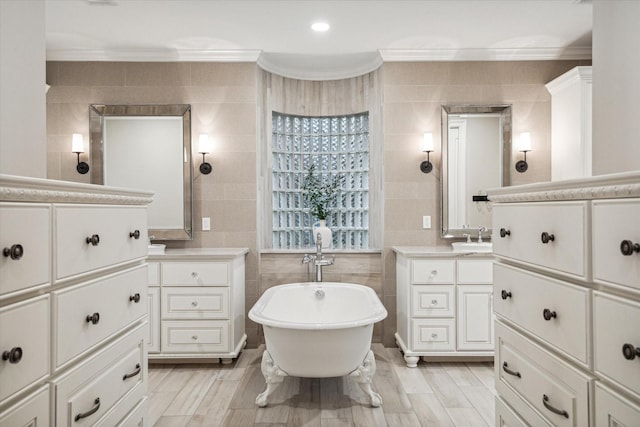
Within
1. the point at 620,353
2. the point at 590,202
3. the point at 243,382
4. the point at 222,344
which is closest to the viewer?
the point at 620,353

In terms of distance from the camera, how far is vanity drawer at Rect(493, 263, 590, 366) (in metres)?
1.02

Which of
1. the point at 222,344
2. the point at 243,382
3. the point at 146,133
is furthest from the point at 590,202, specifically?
the point at 146,133

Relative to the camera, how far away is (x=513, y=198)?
1375 mm

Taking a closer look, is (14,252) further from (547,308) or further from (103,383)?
(547,308)

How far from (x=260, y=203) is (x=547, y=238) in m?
3.00

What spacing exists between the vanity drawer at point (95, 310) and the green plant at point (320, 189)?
256 centimetres

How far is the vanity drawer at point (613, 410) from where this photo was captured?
85 cm

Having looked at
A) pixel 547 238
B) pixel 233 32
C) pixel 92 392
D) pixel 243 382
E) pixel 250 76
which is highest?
pixel 233 32

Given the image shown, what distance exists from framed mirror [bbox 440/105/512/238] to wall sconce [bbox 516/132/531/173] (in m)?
0.10

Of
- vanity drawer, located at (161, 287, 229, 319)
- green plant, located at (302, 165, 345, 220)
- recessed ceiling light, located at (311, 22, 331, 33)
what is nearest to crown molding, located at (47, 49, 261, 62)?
recessed ceiling light, located at (311, 22, 331, 33)

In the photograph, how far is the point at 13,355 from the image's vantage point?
868 millimetres

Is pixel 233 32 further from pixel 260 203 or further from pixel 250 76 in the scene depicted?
pixel 260 203

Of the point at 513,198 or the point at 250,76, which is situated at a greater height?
the point at 250,76

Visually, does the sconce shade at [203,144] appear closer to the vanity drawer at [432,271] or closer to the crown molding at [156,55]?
the crown molding at [156,55]
